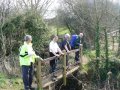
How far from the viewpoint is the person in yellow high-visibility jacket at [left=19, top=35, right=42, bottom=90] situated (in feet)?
34.3

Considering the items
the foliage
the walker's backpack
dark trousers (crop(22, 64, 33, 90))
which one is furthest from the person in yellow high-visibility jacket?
the foliage

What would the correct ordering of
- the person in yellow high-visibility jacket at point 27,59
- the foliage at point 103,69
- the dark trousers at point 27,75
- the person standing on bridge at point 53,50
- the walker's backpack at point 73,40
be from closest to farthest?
the person in yellow high-visibility jacket at point 27,59 < the dark trousers at point 27,75 < the person standing on bridge at point 53,50 < the walker's backpack at point 73,40 < the foliage at point 103,69

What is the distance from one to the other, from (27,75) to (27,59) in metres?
0.58

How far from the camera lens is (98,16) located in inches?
795

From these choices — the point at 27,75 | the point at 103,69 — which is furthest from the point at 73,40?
the point at 27,75

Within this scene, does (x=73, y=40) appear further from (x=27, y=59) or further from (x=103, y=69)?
(x=27, y=59)

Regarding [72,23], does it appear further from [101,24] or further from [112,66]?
[112,66]

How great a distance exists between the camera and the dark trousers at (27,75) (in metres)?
10.8

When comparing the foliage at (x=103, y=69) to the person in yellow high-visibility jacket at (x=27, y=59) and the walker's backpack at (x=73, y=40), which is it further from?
the person in yellow high-visibility jacket at (x=27, y=59)

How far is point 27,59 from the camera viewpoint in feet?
34.9

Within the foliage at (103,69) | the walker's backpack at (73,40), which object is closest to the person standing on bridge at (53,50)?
the walker's backpack at (73,40)

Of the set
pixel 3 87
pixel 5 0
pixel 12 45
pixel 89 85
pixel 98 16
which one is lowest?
pixel 89 85

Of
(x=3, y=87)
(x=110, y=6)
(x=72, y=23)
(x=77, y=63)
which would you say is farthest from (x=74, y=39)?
(x=72, y=23)

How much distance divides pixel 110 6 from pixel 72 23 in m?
6.72
